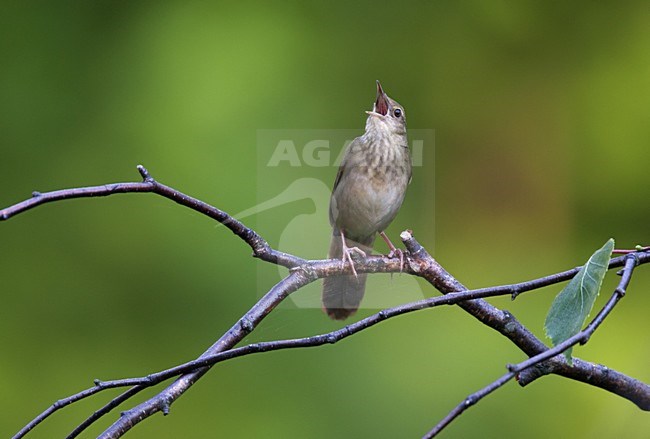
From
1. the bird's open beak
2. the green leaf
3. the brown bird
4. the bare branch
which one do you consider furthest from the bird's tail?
the green leaf

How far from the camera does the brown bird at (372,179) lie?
95.1 inches

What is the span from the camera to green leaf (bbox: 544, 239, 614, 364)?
0.96m

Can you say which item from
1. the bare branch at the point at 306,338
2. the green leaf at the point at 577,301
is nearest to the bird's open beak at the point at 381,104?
the bare branch at the point at 306,338

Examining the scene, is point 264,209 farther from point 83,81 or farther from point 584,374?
point 584,374

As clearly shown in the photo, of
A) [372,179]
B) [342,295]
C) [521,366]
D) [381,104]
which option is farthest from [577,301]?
[381,104]

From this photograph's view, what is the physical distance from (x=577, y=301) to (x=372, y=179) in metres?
1.48

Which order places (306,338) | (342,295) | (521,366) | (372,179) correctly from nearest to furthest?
(521,366), (306,338), (342,295), (372,179)

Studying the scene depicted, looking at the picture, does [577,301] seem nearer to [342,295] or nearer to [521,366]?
[521,366]

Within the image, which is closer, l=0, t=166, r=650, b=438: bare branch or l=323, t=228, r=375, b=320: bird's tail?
l=0, t=166, r=650, b=438: bare branch

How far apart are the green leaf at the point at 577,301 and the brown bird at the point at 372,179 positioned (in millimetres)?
1338

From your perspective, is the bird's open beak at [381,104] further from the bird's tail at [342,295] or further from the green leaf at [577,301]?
the green leaf at [577,301]

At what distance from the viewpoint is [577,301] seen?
3.22ft

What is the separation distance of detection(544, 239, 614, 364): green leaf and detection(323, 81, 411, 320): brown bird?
1.34 metres

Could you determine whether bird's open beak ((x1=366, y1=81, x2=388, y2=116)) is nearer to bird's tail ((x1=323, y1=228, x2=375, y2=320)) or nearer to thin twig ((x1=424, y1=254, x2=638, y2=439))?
bird's tail ((x1=323, y1=228, x2=375, y2=320))
